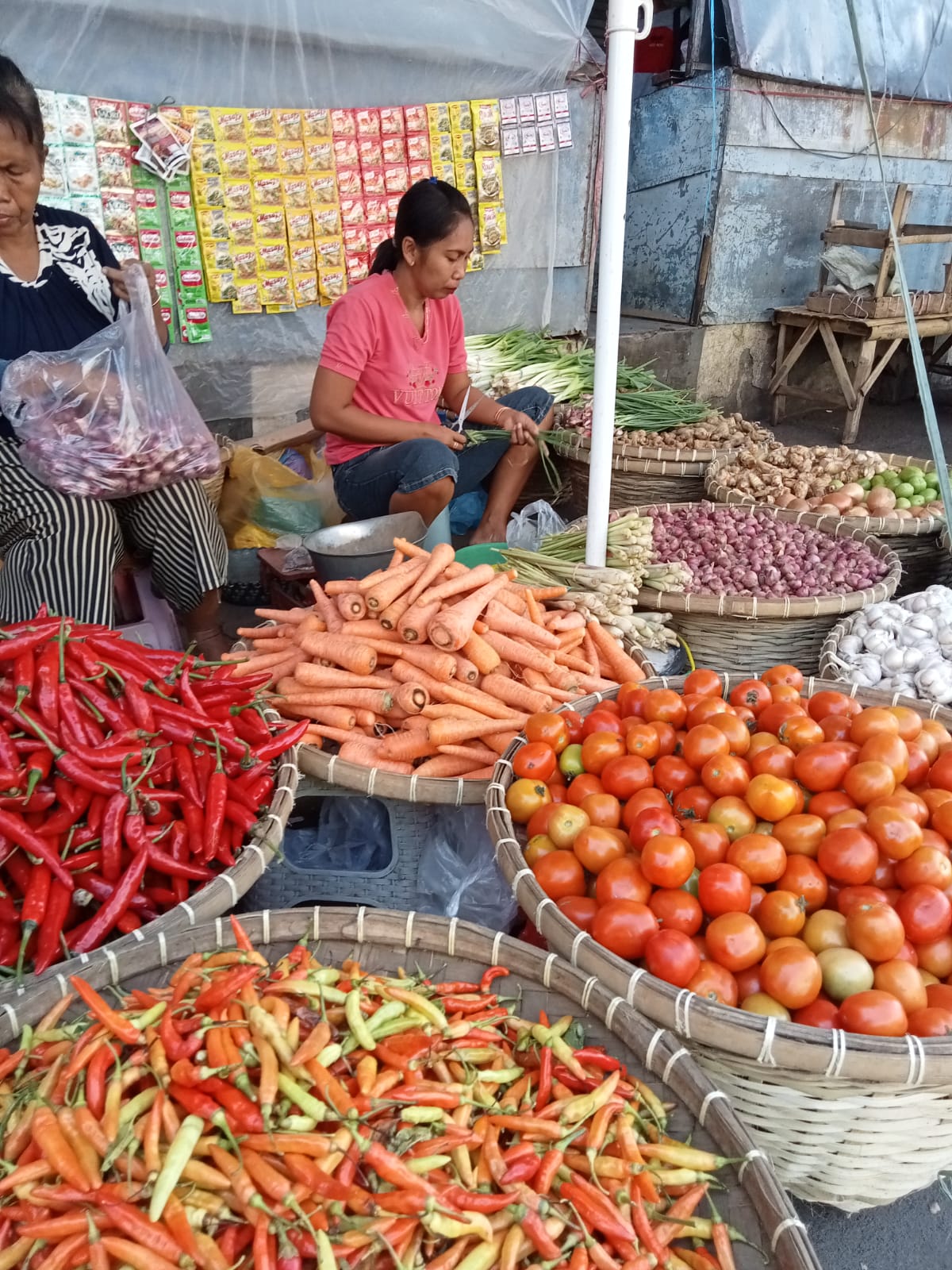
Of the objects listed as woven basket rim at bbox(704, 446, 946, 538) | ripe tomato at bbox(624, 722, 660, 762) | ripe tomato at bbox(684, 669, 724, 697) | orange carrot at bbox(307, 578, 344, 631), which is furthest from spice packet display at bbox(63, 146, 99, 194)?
ripe tomato at bbox(624, 722, 660, 762)

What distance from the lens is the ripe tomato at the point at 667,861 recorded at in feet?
5.55

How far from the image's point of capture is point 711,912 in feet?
5.52

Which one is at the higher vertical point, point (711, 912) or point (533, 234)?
point (533, 234)

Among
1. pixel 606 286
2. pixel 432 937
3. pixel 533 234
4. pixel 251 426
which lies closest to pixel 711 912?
pixel 432 937

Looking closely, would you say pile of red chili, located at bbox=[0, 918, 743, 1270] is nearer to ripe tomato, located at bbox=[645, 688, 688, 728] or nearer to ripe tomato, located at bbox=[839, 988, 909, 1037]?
ripe tomato, located at bbox=[839, 988, 909, 1037]

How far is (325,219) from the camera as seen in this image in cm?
549

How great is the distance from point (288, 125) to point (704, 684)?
4485mm

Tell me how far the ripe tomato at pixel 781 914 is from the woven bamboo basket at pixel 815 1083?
0.73ft

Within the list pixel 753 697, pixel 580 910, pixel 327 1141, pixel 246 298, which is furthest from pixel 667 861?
pixel 246 298

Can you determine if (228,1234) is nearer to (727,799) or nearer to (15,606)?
(727,799)

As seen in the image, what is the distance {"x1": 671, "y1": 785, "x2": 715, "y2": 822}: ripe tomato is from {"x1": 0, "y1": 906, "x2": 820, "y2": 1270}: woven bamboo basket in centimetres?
43

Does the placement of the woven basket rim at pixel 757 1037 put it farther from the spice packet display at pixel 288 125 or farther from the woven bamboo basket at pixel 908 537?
the spice packet display at pixel 288 125

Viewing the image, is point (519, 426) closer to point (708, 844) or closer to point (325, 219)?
point (325, 219)

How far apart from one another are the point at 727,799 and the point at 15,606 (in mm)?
2000
